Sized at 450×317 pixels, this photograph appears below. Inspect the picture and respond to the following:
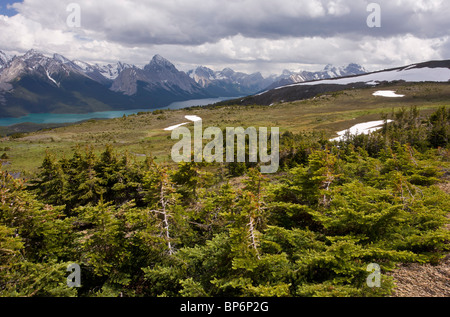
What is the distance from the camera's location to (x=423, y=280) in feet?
24.9

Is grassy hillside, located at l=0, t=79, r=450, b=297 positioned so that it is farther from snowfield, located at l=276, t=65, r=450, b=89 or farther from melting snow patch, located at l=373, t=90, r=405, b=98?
snowfield, located at l=276, t=65, r=450, b=89

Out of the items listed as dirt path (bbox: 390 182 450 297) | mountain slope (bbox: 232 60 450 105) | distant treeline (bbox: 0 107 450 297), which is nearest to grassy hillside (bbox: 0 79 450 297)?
distant treeline (bbox: 0 107 450 297)

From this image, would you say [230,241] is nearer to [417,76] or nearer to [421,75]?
[417,76]

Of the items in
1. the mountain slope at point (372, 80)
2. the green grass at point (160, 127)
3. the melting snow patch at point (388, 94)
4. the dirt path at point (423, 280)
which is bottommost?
the dirt path at point (423, 280)

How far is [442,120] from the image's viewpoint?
97.1ft

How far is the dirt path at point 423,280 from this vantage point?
7.13 meters

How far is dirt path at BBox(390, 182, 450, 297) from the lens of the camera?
713 centimetres

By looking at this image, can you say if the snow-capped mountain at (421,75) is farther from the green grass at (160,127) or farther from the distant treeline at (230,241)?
the distant treeline at (230,241)

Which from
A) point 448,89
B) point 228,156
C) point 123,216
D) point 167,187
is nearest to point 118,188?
point 123,216

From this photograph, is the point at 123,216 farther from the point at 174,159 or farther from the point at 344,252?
the point at 174,159

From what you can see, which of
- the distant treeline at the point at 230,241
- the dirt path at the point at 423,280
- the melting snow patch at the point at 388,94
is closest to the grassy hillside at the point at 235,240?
the distant treeline at the point at 230,241

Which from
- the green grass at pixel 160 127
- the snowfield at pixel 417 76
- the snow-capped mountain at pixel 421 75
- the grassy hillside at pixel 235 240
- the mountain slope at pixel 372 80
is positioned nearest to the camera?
the grassy hillside at pixel 235 240

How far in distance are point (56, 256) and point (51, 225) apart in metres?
1.26

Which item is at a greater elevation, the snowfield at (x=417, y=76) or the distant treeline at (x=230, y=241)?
the snowfield at (x=417, y=76)
